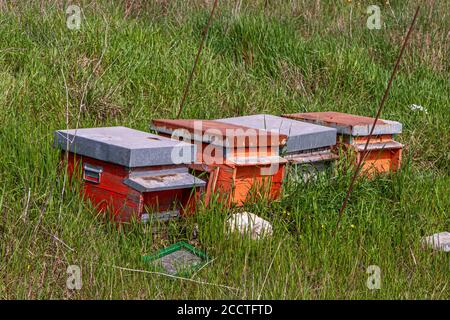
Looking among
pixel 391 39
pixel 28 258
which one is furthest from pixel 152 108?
pixel 391 39

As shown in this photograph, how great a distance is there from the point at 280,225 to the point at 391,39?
13.8 ft

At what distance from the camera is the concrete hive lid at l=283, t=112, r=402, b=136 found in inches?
219

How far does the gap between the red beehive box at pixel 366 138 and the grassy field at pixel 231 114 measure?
0.18m

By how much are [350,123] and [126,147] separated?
181 centimetres

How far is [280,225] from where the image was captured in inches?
189

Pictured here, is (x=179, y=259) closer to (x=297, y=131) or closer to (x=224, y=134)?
(x=224, y=134)

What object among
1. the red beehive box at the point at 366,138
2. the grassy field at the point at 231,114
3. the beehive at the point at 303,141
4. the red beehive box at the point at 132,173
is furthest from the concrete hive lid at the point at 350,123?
the red beehive box at the point at 132,173

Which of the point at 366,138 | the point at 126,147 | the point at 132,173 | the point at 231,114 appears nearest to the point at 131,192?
the point at 132,173

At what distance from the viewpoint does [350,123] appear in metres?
5.61

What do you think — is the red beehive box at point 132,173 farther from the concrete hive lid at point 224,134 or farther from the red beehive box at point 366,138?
the red beehive box at point 366,138

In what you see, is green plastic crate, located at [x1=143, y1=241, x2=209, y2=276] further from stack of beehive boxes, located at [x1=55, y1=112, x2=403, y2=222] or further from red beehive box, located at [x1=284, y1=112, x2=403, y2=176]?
red beehive box, located at [x1=284, y1=112, x2=403, y2=176]

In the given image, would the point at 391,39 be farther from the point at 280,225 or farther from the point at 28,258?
the point at 28,258

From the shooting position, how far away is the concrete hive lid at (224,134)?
482cm

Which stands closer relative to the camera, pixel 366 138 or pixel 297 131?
pixel 297 131
